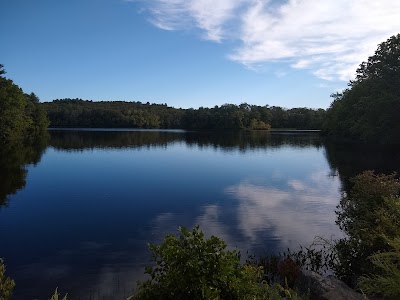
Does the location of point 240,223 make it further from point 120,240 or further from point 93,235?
point 93,235

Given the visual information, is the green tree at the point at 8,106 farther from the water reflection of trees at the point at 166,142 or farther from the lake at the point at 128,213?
the lake at the point at 128,213

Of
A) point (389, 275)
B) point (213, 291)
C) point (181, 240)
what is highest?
point (181, 240)

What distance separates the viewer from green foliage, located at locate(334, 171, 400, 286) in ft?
34.1

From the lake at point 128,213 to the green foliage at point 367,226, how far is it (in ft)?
12.1

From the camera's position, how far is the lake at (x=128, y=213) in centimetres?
1323

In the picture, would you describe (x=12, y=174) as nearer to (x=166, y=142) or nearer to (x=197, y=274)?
(x=197, y=274)

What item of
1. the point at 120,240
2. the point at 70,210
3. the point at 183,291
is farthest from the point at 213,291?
the point at 70,210

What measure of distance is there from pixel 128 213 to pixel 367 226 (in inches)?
567

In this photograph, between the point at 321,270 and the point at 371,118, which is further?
the point at 371,118

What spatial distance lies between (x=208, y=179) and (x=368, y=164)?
22354 millimetres

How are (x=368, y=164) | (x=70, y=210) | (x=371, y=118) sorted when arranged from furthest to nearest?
(x=371, y=118) → (x=368, y=164) → (x=70, y=210)

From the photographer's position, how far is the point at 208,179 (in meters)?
33.9

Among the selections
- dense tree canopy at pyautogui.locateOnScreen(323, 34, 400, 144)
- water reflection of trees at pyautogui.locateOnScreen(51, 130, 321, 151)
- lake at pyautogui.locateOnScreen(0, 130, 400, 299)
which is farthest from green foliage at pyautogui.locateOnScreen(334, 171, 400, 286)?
water reflection of trees at pyautogui.locateOnScreen(51, 130, 321, 151)

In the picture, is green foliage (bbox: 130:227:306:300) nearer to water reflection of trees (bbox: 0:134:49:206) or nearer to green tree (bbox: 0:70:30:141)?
water reflection of trees (bbox: 0:134:49:206)
